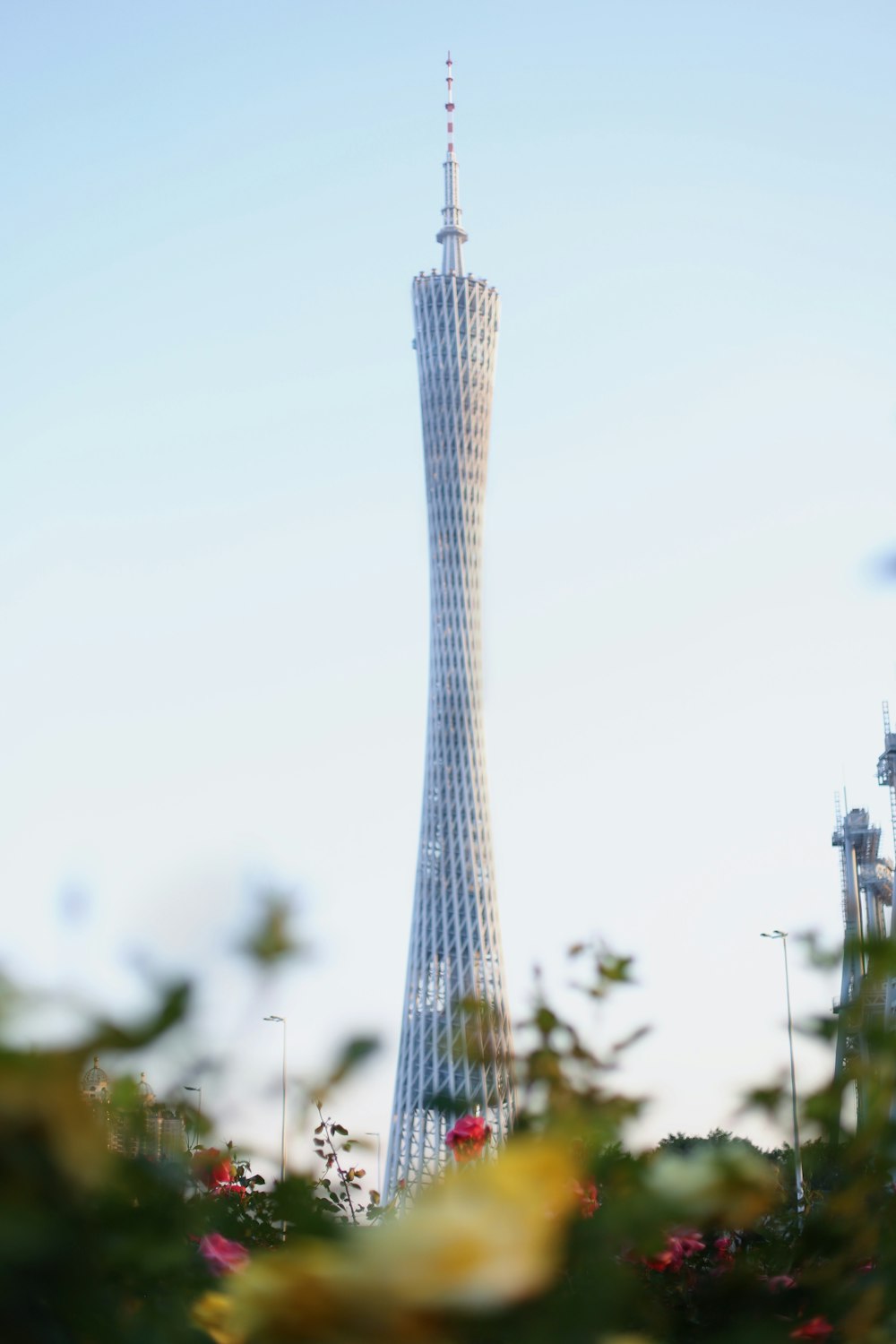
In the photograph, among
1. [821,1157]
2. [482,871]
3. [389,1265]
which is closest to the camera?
[389,1265]

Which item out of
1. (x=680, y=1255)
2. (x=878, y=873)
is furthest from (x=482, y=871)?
(x=680, y=1255)

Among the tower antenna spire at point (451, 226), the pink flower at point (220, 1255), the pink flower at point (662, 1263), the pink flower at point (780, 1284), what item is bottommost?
the pink flower at point (662, 1263)

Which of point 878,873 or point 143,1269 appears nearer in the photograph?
point 143,1269

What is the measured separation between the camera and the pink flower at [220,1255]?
1840 millimetres

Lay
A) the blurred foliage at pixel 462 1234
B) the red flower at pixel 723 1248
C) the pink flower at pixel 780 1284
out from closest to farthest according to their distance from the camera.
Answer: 1. the blurred foliage at pixel 462 1234
2. the pink flower at pixel 780 1284
3. the red flower at pixel 723 1248

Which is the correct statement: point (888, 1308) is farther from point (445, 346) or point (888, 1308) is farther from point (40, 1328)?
point (445, 346)

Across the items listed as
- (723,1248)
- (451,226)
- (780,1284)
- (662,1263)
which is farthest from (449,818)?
(780,1284)

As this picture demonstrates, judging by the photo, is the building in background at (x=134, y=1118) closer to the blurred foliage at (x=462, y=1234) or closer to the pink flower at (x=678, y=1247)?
the blurred foliage at (x=462, y=1234)

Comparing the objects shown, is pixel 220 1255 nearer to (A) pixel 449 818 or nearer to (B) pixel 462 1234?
(B) pixel 462 1234

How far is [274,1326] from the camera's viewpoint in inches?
36.7

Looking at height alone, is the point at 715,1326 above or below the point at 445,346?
below

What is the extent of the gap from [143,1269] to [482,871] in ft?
162

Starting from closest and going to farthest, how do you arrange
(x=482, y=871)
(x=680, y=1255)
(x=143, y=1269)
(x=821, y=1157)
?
(x=143, y=1269)
(x=821, y=1157)
(x=680, y=1255)
(x=482, y=871)

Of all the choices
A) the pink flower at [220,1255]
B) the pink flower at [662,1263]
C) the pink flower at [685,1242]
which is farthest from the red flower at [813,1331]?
the pink flower at [685,1242]
